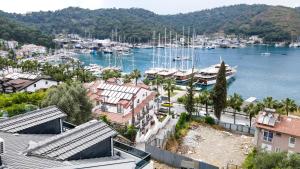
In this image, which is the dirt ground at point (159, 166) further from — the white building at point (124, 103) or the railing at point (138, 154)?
the railing at point (138, 154)

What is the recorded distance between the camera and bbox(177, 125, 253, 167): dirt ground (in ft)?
102

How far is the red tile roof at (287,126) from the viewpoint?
30.6m

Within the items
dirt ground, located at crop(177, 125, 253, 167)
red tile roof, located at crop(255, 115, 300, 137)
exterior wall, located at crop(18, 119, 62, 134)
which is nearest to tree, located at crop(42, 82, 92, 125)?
dirt ground, located at crop(177, 125, 253, 167)

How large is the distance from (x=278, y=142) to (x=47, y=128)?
24.4 meters

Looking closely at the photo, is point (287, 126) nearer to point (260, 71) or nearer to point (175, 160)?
point (175, 160)

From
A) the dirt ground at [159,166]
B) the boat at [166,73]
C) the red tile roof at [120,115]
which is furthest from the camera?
the boat at [166,73]

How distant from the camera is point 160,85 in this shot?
66375 mm

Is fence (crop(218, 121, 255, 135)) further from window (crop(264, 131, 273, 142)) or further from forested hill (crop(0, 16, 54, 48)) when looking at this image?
forested hill (crop(0, 16, 54, 48))

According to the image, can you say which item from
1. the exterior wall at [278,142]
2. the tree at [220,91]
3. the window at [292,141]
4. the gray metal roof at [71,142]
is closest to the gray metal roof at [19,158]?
the gray metal roof at [71,142]

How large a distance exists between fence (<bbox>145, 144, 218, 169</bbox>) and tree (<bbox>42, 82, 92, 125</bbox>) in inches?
284

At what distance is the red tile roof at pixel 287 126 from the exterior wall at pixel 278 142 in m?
0.49

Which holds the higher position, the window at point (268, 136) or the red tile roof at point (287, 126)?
the red tile roof at point (287, 126)

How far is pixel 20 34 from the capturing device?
489ft

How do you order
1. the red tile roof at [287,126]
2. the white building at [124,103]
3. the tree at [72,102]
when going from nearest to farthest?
the tree at [72,102], the red tile roof at [287,126], the white building at [124,103]
